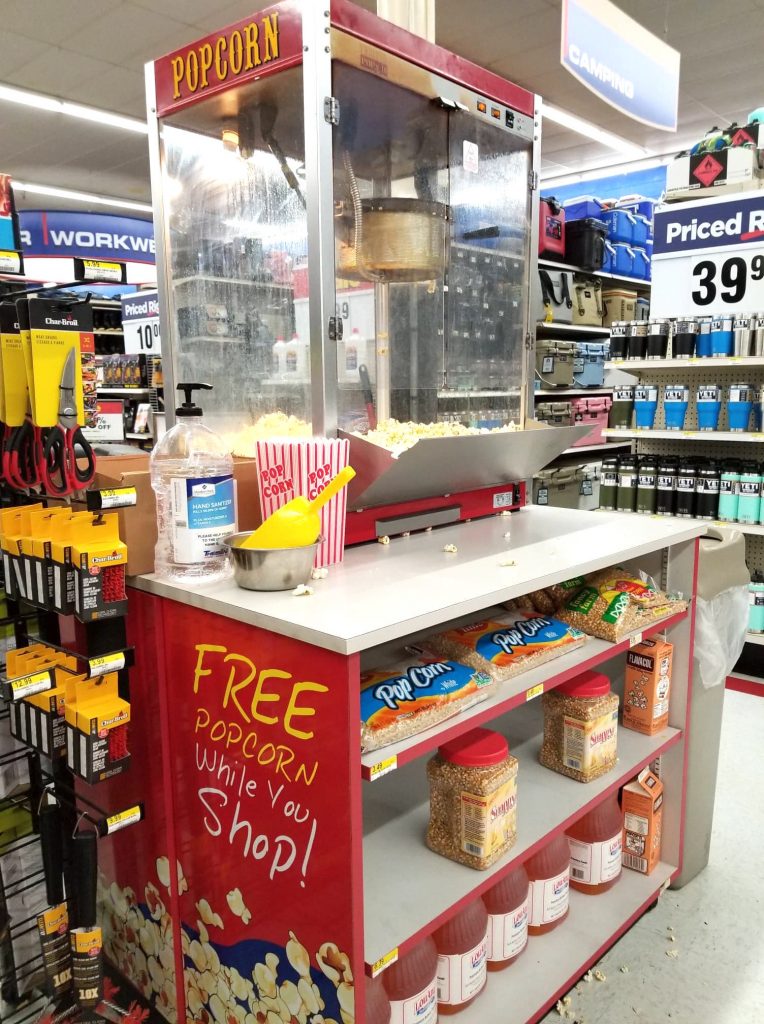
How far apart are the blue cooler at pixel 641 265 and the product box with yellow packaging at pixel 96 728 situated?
285 inches

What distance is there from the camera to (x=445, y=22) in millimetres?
6566

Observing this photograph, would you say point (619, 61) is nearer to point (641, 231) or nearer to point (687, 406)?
point (687, 406)

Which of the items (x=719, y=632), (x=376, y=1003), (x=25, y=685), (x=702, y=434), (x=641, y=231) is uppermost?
(x=641, y=231)

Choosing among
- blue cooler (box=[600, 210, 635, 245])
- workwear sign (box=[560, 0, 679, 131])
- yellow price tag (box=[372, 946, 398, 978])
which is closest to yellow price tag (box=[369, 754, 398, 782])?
yellow price tag (box=[372, 946, 398, 978])

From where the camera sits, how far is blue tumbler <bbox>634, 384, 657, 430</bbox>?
443cm

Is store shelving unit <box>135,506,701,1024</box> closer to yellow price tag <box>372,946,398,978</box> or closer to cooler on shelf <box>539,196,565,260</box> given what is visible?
yellow price tag <box>372,946,398,978</box>

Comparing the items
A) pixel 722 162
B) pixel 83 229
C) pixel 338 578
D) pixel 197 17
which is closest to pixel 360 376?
pixel 338 578

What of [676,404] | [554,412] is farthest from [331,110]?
[554,412]

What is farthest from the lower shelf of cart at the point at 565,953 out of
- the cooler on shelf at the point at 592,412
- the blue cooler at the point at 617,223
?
the blue cooler at the point at 617,223

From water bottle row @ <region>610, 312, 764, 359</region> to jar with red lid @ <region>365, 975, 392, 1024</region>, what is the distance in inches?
137

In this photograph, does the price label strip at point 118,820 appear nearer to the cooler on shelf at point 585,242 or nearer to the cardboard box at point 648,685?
the cardboard box at point 648,685

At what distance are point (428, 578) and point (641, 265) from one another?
7.02 m

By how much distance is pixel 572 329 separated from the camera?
679 cm

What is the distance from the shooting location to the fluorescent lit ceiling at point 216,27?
6227 millimetres
